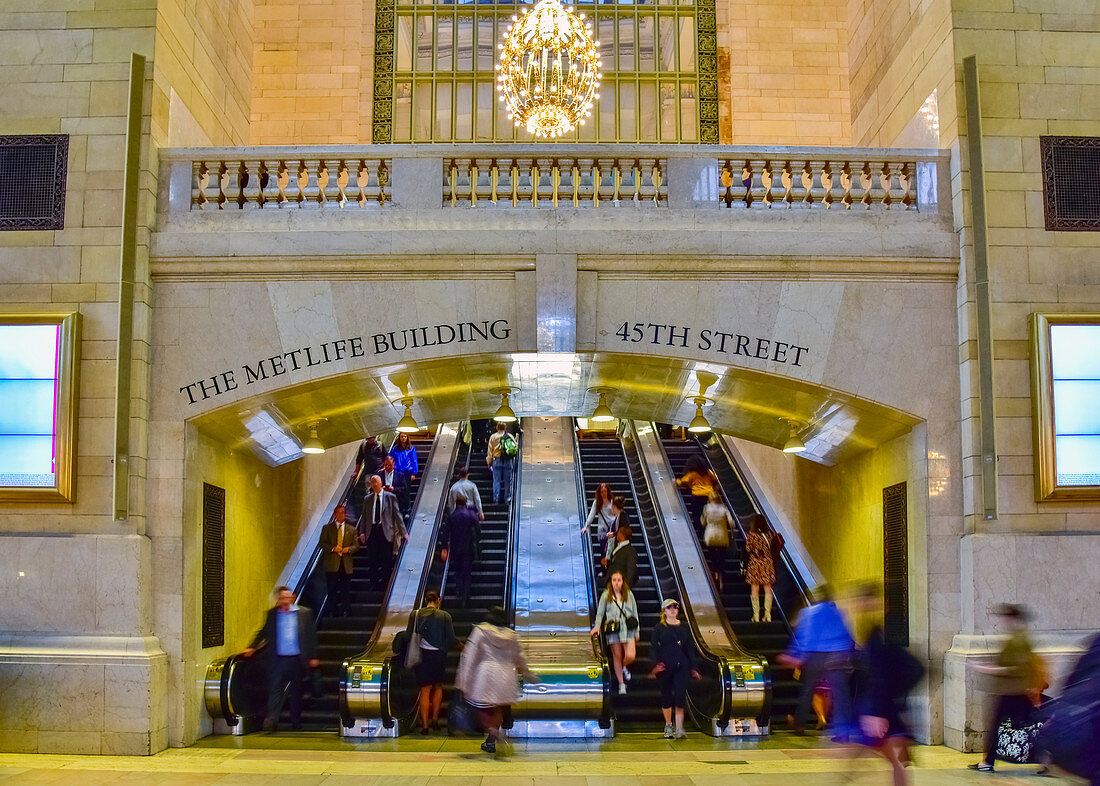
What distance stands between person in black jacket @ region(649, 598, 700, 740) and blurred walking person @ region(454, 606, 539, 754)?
5.10ft

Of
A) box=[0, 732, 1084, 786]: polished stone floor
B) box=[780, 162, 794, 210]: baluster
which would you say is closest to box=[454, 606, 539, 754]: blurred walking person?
box=[0, 732, 1084, 786]: polished stone floor

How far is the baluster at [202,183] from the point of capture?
11281mm

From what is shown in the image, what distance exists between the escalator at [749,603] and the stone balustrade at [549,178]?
4.91 meters

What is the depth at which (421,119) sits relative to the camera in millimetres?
18031

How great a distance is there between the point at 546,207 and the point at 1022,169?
14.2 feet

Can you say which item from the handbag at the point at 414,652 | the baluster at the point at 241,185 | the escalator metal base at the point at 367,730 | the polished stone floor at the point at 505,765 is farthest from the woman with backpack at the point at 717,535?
the baluster at the point at 241,185

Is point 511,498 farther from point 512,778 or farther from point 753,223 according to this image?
point 512,778

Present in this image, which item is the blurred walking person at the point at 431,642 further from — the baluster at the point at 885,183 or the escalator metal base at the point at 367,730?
the baluster at the point at 885,183

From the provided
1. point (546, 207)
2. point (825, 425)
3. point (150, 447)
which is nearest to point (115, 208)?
point (150, 447)

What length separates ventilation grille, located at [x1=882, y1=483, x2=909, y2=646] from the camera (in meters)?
11.1

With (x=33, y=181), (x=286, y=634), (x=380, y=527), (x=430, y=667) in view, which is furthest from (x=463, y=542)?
(x=33, y=181)

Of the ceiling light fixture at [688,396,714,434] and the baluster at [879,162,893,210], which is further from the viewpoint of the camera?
the ceiling light fixture at [688,396,714,434]

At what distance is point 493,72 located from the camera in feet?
59.2

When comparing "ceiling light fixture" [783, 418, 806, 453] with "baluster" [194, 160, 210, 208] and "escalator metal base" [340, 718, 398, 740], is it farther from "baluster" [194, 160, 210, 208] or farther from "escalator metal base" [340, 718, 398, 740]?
"baluster" [194, 160, 210, 208]
